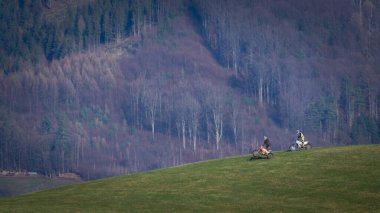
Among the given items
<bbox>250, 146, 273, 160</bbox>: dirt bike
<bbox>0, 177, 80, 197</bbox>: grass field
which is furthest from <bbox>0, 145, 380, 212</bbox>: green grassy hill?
<bbox>0, 177, 80, 197</bbox>: grass field

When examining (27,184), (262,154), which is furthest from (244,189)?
(27,184)

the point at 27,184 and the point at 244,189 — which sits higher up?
the point at 244,189

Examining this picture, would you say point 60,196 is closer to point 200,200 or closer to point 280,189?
point 200,200

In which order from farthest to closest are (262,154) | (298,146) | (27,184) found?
(27,184) → (298,146) → (262,154)

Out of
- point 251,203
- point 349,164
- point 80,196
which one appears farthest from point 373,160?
point 80,196

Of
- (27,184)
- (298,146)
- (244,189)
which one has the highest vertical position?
(298,146)

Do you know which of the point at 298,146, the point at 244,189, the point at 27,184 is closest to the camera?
the point at 244,189

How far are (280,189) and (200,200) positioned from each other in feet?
27.0

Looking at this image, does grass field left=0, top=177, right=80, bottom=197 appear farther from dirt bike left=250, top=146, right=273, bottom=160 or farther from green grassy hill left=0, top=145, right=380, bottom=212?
dirt bike left=250, top=146, right=273, bottom=160

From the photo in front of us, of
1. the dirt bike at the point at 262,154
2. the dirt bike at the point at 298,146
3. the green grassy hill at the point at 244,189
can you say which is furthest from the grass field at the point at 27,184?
the dirt bike at the point at 262,154

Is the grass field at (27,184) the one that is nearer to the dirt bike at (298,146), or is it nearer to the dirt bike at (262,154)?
the dirt bike at (298,146)

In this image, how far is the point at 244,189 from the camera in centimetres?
5878

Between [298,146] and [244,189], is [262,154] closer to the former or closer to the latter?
[298,146]

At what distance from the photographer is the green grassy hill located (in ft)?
173
